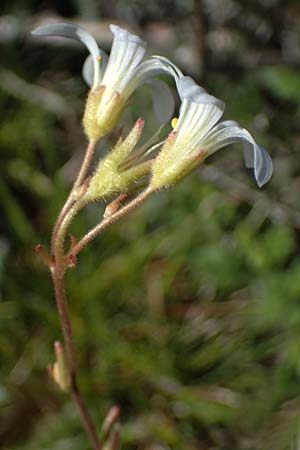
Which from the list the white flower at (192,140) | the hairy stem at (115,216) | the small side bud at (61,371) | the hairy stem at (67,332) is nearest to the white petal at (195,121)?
the white flower at (192,140)

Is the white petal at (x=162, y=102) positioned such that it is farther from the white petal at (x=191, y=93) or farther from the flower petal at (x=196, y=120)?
the white petal at (x=191, y=93)

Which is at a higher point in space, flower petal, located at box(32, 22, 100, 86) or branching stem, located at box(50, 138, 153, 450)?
flower petal, located at box(32, 22, 100, 86)

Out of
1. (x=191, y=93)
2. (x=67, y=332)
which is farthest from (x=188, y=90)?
(x=67, y=332)

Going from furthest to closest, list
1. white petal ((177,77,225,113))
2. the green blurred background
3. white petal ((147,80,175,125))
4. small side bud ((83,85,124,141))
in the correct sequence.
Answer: the green blurred background, white petal ((147,80,175,125)), small side bud ((83,85,124,141)), white petal ((177,77,225,113))

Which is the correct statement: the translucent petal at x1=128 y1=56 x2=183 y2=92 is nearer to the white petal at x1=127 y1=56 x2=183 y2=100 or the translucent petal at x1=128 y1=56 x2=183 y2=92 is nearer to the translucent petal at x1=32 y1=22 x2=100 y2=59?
the white petal at x1=127 y1=56 x2=183 y2=100

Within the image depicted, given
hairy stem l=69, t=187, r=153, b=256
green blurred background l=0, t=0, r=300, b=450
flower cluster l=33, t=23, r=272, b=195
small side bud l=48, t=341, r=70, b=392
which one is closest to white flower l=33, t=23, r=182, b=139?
flower cluster l=33, t=23, r=272, b=195

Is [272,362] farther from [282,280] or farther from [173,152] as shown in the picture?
[173,152]
